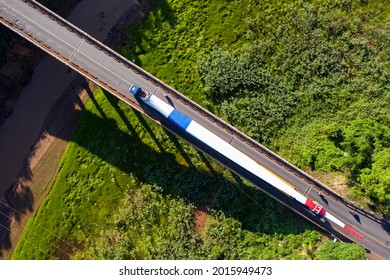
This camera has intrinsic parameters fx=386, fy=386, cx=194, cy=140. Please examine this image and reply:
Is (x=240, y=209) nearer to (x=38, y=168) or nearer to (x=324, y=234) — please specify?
(x=324, y=234)

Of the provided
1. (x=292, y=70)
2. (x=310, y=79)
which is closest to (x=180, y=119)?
(x=292, y=70)

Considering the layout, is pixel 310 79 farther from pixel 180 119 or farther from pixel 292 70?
pixel 180 119

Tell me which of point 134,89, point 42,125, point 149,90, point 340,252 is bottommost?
point 42,125

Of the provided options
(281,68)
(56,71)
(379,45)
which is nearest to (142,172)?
(56,71)

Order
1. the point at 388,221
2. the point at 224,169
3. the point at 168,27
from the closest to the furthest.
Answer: the point at 388,221, the point at 224,169, the point at 168,27

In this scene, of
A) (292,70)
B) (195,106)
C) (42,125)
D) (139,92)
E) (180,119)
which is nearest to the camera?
(180,119)
